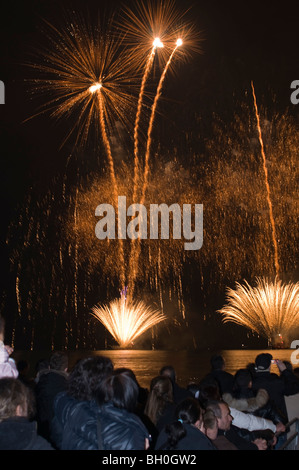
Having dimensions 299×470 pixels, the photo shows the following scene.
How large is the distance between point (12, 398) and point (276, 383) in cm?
583

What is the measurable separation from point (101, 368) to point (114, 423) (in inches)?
31.1

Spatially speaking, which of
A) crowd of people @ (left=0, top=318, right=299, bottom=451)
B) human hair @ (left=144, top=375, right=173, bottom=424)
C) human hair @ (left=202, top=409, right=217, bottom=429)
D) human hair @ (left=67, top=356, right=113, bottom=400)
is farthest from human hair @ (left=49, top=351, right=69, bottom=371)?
human hair @ (left=202, top=409, right=217, bottom=429)

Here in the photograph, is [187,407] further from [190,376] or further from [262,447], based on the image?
[190,376]

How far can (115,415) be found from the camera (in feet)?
13.7

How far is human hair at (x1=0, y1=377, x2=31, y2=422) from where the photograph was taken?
3959mm

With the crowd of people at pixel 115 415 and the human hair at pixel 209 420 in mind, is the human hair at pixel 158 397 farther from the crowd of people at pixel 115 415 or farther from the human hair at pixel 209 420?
the human hair at pixel 209 420

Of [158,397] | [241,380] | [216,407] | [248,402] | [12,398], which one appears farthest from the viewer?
[241,380]

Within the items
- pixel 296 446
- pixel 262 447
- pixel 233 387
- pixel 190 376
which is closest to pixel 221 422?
pixel 262 447

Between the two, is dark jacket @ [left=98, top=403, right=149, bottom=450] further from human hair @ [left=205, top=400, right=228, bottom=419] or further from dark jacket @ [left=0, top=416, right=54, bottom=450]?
human hair @ [left=205, top=400, right=228, bottom=419]

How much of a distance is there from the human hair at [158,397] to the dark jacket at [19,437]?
2634 mm

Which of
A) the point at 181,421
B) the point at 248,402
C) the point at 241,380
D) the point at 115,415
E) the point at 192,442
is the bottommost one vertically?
the point at 248,402

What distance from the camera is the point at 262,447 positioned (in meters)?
6.70

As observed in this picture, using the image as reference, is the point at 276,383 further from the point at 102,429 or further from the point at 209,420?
the point at 102,429

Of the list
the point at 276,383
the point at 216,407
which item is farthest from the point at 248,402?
the point at 216,407
